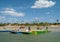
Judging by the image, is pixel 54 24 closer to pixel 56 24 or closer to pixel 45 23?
pixel 56 24

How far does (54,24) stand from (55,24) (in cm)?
51

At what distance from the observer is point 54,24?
87438 mm

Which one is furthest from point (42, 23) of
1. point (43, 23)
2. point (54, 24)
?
point (54, 24)

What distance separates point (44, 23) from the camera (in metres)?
83.0

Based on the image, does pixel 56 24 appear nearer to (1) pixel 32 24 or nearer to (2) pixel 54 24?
(2) pixel 54 24

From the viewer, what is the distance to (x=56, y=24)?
287 ft

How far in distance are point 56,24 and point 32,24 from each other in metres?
10.9

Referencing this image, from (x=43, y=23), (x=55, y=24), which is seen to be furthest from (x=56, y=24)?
(x=43, y=23)

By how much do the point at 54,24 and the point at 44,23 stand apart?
653 cm

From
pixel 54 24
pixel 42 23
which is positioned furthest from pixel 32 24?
pixel 54 24

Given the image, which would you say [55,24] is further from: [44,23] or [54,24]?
[44,23]

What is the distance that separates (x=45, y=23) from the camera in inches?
3255

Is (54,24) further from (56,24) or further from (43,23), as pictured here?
(43,23)

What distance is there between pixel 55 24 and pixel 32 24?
34.1 ft
